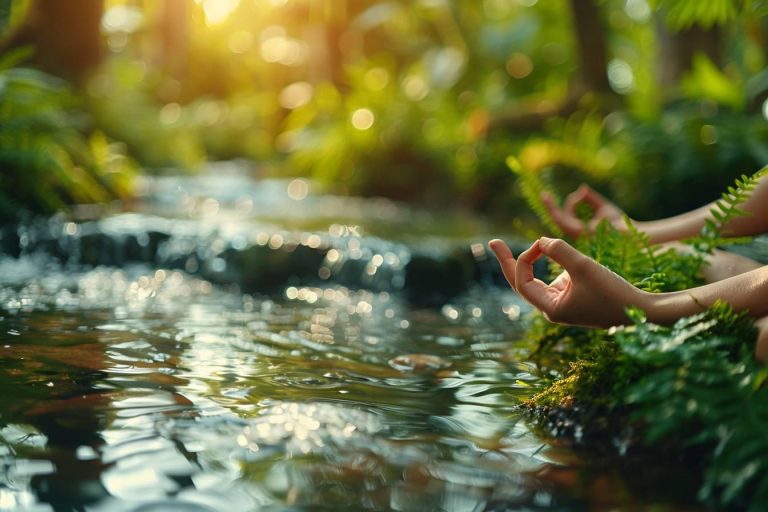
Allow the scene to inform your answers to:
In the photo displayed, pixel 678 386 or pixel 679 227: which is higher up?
pixel 679 227

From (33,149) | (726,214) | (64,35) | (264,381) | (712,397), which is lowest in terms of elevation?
(264,381)

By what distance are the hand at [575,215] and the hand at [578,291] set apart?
1.18 metres

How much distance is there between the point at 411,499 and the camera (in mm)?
1935

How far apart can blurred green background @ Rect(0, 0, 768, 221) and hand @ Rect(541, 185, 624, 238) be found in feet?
1.64

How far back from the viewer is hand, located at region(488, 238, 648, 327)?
2.31 metres

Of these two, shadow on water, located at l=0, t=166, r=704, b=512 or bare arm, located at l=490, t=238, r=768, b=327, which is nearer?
shadow on water, located at l=0, t=166, r=704, b=512

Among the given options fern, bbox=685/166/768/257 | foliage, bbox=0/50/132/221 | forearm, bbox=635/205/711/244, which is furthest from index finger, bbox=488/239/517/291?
foliage, bbox=0/50/132/221

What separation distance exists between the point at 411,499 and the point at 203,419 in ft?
2.52

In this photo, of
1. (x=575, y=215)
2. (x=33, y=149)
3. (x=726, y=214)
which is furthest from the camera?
(x=33, y=149)

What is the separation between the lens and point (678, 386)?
1964mm

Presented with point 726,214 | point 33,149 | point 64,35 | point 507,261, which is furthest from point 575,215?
point 64,35

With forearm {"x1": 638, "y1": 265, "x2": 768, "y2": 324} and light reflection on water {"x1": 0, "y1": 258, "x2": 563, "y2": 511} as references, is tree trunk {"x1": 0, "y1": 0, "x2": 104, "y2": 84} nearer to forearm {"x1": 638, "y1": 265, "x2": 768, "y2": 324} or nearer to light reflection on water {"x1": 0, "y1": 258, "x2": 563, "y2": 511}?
light reflection on water {"x1": 0, "y1": 258, "x2": 563, "y2": 511}

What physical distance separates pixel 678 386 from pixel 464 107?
9754mm

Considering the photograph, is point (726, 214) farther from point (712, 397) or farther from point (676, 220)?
point (712, 397)
